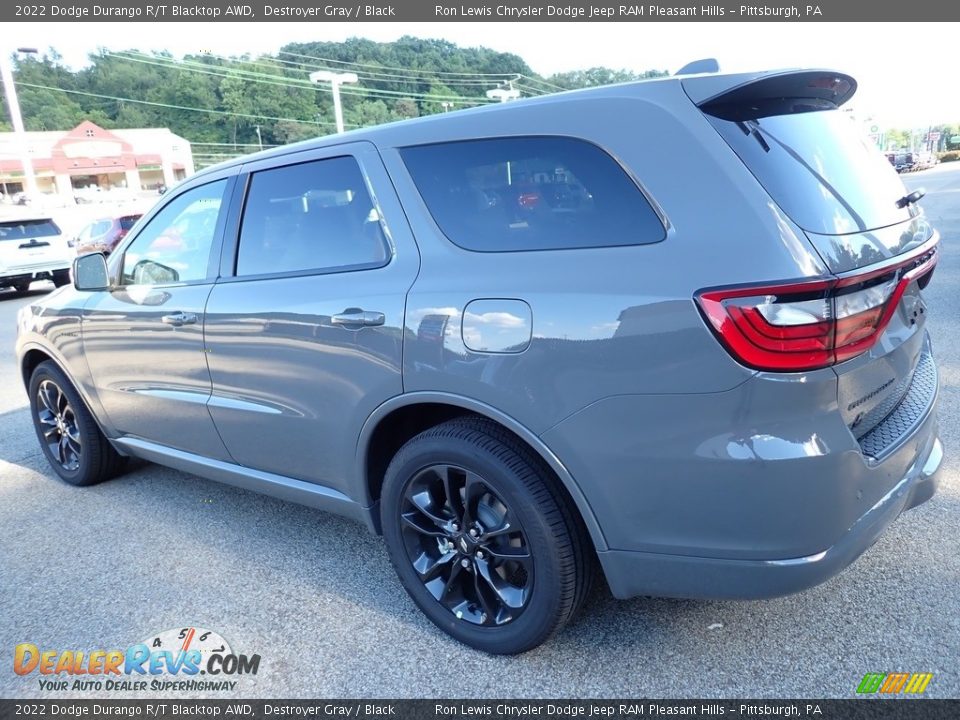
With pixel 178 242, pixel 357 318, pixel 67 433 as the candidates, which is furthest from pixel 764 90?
pixel 67 433

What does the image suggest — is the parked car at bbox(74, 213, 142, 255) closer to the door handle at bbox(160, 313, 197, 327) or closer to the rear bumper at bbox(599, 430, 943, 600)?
the door handle at bbox(160, 313, 197, 327)

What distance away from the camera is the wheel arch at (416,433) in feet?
7.13

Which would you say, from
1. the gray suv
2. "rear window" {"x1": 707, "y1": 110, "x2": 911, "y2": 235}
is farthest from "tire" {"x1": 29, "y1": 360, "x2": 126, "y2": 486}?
"rear window" {"x1": 707, "y1": 110, "x2": 911, "y2": 235}

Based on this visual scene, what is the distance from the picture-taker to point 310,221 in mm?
2939

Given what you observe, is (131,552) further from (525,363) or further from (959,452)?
(959,452)

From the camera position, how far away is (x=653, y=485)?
203cm

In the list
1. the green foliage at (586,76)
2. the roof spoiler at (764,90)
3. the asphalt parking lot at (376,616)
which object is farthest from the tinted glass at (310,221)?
the green foliage at (586,76)

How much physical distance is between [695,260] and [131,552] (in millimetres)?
2969

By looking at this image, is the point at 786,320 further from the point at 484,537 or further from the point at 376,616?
the point at 376,616

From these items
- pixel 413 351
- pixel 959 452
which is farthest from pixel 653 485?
pixel 959 452

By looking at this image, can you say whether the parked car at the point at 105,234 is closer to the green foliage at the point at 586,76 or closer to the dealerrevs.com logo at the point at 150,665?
the green foliage at the point at 586,76

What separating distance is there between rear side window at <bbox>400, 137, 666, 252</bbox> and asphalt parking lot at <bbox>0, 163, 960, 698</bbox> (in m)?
1.41

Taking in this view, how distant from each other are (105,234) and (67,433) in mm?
16454

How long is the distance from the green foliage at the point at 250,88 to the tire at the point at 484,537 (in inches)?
2646
